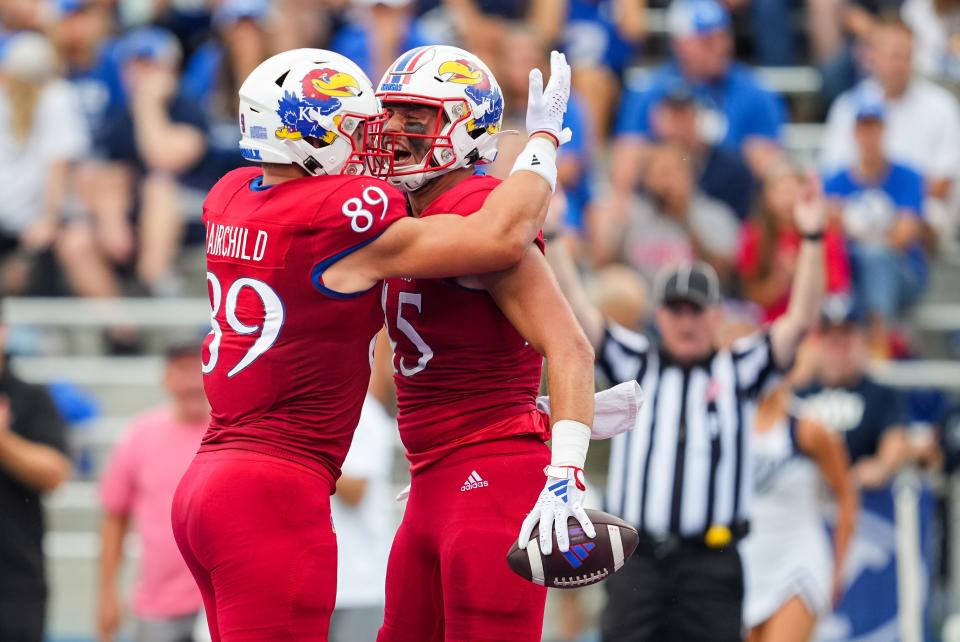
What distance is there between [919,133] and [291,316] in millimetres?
7114

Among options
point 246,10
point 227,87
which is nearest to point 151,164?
point 227,87

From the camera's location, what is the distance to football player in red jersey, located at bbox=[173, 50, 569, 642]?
15.0 ft

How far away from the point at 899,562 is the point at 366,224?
17.3ft

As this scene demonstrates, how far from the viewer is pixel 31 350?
11500 mm

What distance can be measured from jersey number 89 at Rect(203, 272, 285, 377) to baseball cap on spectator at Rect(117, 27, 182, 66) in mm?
7026

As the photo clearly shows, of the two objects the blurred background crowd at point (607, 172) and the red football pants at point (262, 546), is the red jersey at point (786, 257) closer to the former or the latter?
the blurred background crowd at point (607, 172)

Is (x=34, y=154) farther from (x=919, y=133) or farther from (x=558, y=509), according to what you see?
(x=558, y=509)

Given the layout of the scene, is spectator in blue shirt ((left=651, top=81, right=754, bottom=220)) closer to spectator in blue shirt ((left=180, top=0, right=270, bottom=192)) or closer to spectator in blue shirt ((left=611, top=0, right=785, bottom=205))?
spectator in blue shirt ((left=611, top=0, right=785, bottom=205))

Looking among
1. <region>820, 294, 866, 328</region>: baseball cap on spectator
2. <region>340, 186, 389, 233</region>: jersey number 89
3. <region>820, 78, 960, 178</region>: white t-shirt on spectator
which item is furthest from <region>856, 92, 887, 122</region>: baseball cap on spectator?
<region>340, 186, 389, 233</region>: jersey number 89

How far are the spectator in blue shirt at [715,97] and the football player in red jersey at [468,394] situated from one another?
5711 mm

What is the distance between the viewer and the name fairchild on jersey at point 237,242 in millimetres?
4629

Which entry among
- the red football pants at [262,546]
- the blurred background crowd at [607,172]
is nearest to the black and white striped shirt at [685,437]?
the blurred background crowd at [607,172]

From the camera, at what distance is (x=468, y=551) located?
4707mm

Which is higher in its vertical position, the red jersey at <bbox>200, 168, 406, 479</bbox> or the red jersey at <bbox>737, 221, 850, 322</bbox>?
the red jersey at <bbox>737, 221, 850, 322</bbox>
